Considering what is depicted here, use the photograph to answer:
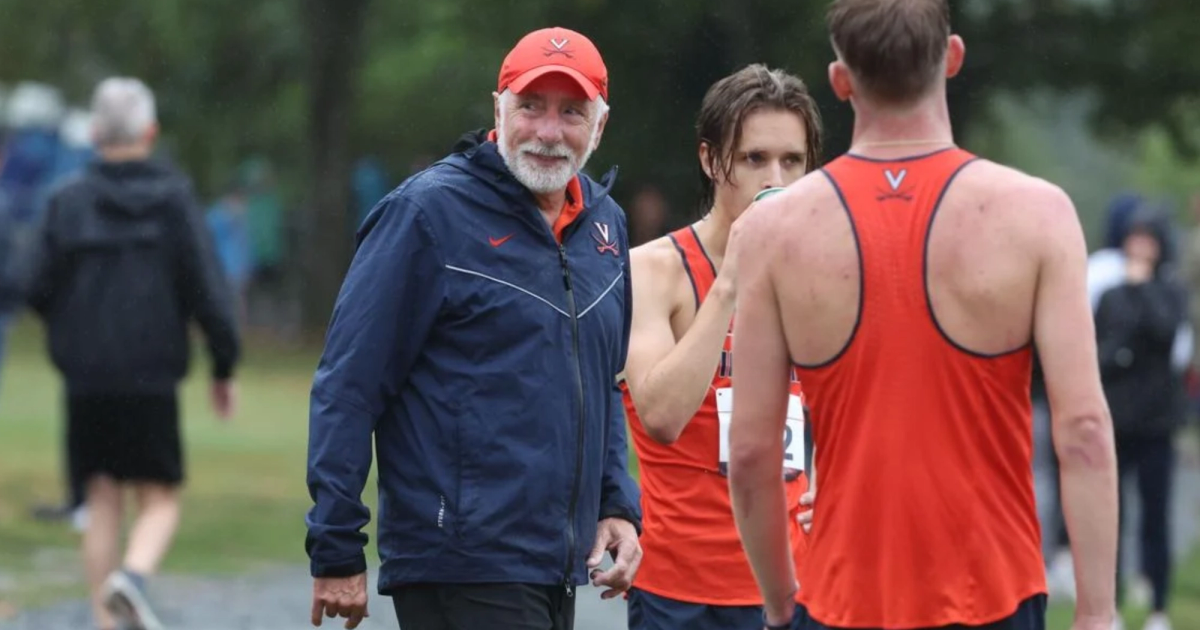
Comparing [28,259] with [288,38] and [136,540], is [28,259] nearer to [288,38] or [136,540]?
[136,540]

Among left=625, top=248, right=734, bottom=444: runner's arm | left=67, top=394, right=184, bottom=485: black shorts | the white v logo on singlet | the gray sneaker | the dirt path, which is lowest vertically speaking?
the dirt path

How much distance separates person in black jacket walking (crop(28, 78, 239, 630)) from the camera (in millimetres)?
9305

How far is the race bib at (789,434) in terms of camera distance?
562 centimetres

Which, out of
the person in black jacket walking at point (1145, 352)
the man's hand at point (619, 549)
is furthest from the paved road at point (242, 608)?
the man's hand at point (619, 549)

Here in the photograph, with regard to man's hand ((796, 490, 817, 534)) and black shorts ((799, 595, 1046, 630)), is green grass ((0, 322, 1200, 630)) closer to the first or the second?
man's hand ((796, 490, 817, 534))

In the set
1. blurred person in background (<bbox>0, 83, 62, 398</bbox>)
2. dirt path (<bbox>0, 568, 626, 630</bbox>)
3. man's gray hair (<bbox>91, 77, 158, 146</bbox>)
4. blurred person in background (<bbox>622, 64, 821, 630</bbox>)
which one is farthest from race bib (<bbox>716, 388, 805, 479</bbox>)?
blurred person in background (<bbox>0, 83, 62, 398</bbox>)

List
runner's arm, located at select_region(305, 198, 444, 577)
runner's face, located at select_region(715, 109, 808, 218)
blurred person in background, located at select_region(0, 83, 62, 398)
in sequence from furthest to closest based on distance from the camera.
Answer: blurred person in background, located at select_region(0, 83, 62, 398), runner's face, located at select_region(715, 109, 808, 218), runner's arm, located at select_region(305, 198, 444, 577)

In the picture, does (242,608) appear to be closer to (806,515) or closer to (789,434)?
(789,434)

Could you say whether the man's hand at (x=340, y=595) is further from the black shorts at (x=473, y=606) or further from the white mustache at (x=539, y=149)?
the white mustache at (x=539, y=149)

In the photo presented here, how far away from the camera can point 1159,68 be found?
908 inches

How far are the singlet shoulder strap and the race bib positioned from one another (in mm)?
257

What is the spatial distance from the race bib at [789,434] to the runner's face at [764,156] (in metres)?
0.50

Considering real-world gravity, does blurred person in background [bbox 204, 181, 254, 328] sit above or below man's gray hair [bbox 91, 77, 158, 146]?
below

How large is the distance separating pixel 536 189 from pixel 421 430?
2.03ft
